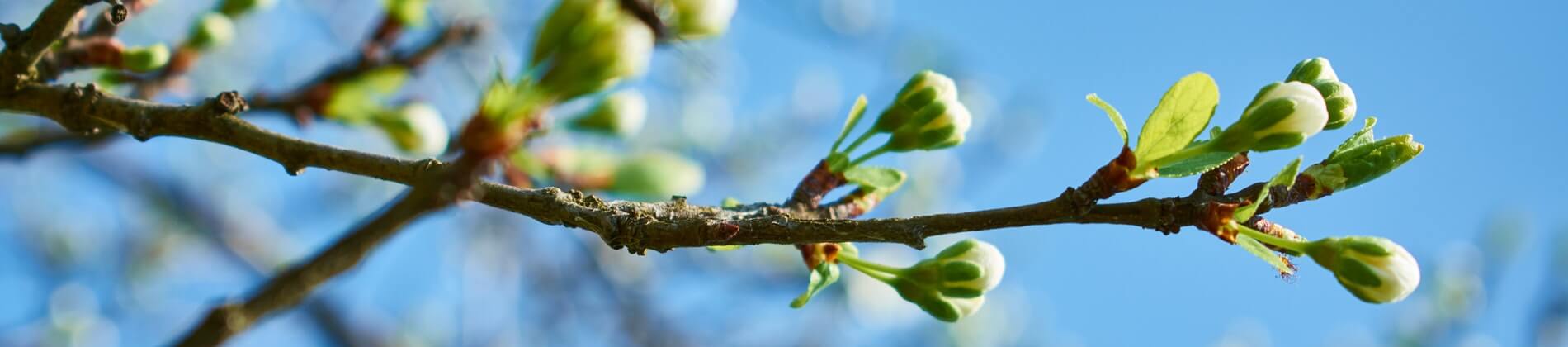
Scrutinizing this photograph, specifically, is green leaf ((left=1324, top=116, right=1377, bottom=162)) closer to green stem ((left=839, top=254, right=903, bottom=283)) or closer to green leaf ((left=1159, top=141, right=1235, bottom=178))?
green leaf ((left=1159, top=141, right=1235, bottom=178))

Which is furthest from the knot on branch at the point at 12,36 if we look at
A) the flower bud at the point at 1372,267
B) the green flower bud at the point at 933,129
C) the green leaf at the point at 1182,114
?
the flower bud at the point at 1372,267

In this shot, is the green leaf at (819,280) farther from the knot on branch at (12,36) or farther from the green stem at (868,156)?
the knot on branch at (12,36)

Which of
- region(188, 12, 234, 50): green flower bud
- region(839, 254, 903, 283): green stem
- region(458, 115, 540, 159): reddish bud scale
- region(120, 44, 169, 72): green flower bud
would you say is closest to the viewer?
region(458, 115, 540, 159): reddish bud scale

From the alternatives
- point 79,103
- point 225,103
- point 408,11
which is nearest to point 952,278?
point 225,103

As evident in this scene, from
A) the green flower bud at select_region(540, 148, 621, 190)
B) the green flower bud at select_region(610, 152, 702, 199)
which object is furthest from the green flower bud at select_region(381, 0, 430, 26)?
the green flower bud at select_region(610, 152, 702, 199)

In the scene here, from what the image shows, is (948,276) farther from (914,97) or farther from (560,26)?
(560,26)

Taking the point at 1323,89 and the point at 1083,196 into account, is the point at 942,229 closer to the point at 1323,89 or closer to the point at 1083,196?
the point at 1083,196
